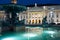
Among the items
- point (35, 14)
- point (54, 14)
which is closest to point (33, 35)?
point (54, 14)

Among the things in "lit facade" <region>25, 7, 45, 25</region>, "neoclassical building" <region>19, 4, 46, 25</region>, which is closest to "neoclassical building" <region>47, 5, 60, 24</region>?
"neoclassical building" <region>19, 4, 46, 25</region>

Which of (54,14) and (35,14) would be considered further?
(35,14)

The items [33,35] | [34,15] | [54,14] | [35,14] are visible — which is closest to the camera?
[33,35]

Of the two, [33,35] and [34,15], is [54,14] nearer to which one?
[34,15]

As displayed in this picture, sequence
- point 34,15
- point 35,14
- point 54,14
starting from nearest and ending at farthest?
1. point 54,14
2. point 34,15
3. point 35,14

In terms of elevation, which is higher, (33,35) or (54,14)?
(54,14)

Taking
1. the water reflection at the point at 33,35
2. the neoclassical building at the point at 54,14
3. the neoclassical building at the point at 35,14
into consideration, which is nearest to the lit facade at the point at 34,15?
the neoclassical building at the point at 35,14

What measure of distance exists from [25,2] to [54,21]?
→ 3056 millimetres

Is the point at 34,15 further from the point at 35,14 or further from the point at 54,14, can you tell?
the point at 54,14

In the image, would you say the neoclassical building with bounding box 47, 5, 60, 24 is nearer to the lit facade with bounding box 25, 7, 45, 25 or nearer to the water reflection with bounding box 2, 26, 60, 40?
the lit facade with bounding box 25, 7, 45, 25

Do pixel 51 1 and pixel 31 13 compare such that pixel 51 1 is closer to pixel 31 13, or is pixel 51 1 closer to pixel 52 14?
Answer: pixel 52 14

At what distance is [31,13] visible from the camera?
40.5 ft

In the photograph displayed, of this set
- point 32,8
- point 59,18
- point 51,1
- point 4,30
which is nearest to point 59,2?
point 51,1

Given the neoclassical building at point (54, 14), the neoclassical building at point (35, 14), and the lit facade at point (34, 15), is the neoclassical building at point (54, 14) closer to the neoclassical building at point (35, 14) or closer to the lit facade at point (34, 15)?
the neoclassical building at point (35, 14)
